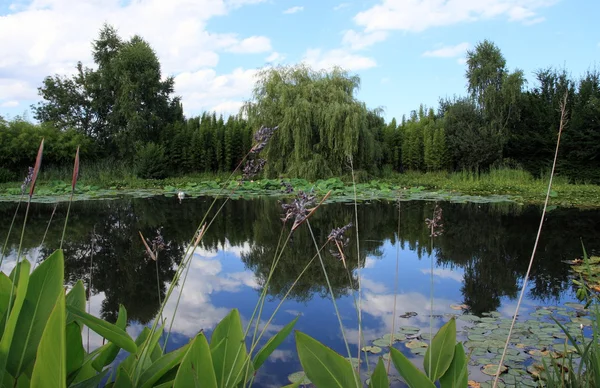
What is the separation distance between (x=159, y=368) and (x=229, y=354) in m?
0.17

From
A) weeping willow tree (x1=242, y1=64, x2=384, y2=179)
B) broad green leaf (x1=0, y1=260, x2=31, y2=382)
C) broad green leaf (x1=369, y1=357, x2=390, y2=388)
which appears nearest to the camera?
broad green leaf (x1=0, y1=260, x2=31, y2=382)

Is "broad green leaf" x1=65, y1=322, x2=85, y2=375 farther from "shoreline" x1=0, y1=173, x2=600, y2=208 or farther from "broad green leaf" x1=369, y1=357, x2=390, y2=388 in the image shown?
"shoreline" x1=0, y1=173, x2=600, y2=208

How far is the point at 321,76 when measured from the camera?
15742mm

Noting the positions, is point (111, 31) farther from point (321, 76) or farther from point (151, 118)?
point (321, 76)

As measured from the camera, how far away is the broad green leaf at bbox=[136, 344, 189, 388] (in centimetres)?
93

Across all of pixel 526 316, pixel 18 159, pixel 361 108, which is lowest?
pixel 526 316

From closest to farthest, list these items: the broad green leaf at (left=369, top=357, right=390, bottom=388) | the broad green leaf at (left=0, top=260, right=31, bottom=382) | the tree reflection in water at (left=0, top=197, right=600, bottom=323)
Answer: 1. the broad green leaf at (left=0, top=260, right=31, bottom=382)
2. the broad green leaf at (left=369, top=357, right=390, bottom=388)
3. the tree reflection in water at (left=0, top=197, right=600, bottom=323)

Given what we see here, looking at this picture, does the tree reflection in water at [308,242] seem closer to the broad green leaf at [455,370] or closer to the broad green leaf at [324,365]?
the broad green leaf at [324,365]

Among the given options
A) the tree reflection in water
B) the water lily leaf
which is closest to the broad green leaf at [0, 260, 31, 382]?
the tree reflection in water

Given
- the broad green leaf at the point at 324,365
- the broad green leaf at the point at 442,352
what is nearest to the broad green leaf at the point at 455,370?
the broad green leaf at the point at 442,352

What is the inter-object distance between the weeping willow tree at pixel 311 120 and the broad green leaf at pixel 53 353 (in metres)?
13.1

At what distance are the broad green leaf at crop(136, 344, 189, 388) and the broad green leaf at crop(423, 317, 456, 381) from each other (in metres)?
0.55

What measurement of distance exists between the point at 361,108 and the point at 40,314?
14.3 m

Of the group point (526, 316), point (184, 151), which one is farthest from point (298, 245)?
point (184, 151)
